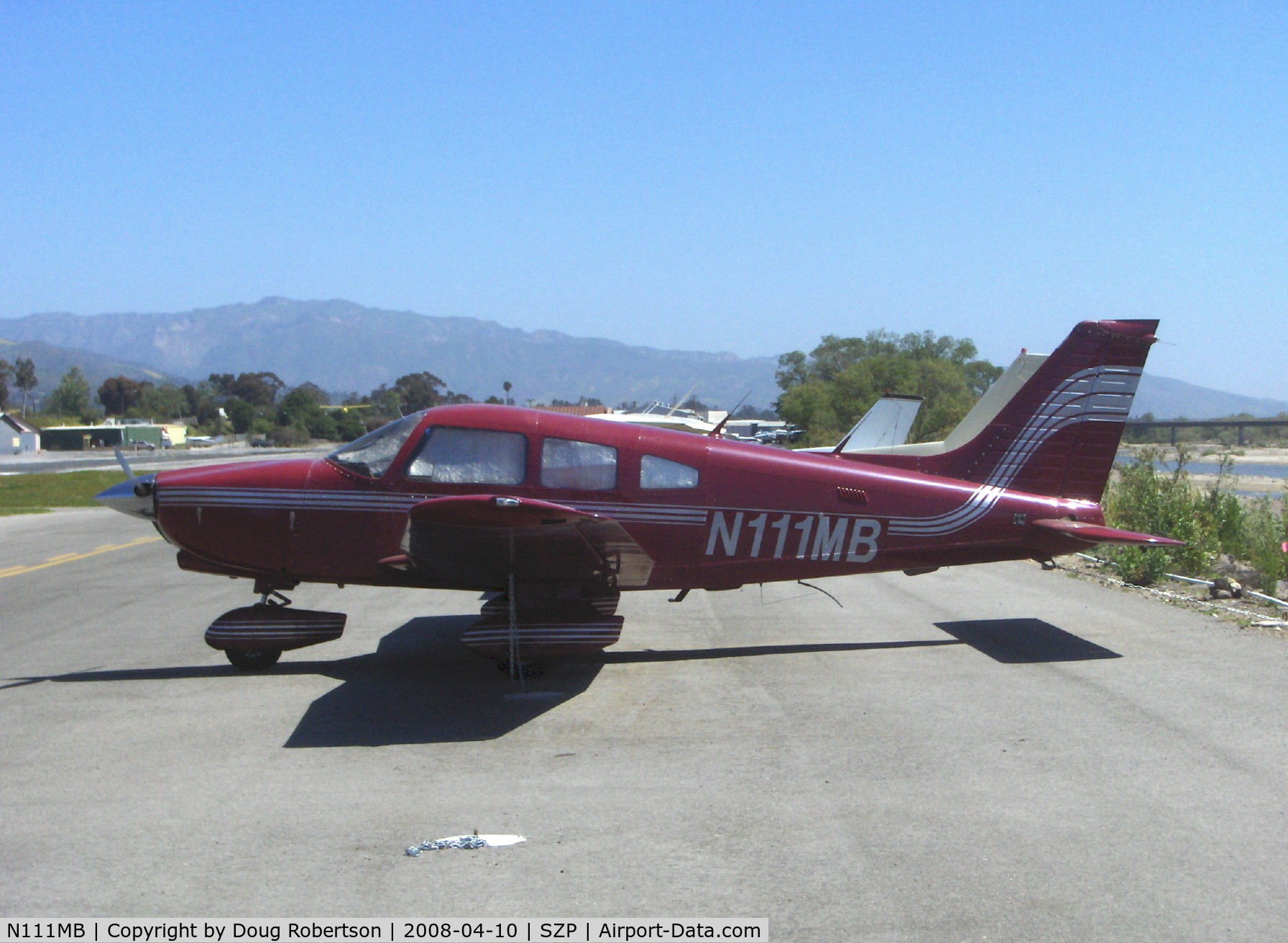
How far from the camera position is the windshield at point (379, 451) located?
808 cm

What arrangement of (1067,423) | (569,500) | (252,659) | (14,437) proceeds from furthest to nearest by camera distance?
(14,437)
(1067,423)
(252,659)
(569,500)

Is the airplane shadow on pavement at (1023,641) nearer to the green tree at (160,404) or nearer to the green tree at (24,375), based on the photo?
the green tree at (160,404)

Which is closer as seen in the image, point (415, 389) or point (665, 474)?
point (665, 474)

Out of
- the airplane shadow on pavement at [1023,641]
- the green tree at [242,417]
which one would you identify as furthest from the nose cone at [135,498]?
the green tree at [242,417]

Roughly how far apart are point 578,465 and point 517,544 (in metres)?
1.18

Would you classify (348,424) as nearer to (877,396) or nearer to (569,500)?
(877,396)

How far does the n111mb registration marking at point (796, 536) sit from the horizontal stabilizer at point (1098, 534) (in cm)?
150

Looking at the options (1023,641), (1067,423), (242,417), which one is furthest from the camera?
(242,417)

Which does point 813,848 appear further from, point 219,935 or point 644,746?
point 219,935

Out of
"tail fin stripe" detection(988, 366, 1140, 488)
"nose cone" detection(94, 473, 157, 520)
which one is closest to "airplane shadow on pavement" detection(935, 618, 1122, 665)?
"tail fin stripe" detection(988, 366, 1140, 488)

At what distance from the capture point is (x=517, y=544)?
703cm

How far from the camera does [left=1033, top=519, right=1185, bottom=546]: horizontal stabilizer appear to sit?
26.5ft

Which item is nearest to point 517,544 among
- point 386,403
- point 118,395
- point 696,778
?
point 696,778

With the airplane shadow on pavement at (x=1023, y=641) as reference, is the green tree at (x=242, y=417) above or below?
below
